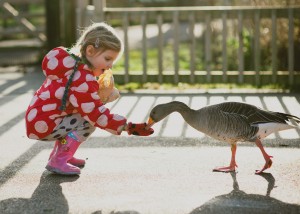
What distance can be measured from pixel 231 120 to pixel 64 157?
1.29 meters

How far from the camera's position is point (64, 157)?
16.2ft

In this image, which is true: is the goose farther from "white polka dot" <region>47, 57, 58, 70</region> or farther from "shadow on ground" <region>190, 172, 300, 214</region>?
"white polka dot" <region>47, 57, 58, 70</region>

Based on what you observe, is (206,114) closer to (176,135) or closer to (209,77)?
(176,135)

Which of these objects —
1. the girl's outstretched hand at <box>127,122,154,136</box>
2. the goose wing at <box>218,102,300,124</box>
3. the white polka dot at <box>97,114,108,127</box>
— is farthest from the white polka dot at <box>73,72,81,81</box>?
the goose wing at <box>218,102,300,124</box>

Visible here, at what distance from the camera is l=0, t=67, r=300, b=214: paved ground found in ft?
13.8

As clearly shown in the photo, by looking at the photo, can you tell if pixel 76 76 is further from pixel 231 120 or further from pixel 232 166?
pixel 232 166

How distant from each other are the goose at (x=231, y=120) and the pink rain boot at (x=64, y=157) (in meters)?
0.64

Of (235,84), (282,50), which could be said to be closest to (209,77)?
(235,84)

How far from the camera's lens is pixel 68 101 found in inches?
189

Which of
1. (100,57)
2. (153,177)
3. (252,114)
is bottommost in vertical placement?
(153,177)

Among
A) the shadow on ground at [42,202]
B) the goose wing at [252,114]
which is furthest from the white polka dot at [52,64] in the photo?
the goose wing at [252,114]

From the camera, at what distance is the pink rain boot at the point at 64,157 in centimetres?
493

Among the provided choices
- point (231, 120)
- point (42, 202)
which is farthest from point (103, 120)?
point (231, 120)

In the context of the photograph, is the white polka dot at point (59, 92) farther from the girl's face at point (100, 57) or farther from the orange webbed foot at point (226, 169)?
the orange webbed foot at point (226, 169)
